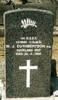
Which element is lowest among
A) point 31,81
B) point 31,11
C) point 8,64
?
point 31,81

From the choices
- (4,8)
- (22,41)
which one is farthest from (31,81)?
(4,8)

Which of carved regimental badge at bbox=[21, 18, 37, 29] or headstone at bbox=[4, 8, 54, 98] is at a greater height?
carved regimental badge at bbox=[21, 18, 37, 29]

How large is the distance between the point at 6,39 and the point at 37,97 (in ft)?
4.43

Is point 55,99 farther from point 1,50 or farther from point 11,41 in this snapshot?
point 1,50

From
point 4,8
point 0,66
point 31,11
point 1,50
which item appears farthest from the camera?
point 4,8

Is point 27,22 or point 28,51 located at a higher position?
point 27,22

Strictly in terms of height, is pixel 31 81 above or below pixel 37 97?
above

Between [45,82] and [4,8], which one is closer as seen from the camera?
[45,82]

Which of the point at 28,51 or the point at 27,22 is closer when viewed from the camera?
the point at 27,22

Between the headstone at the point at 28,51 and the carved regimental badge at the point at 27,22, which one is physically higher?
the carved regimental badge at the point at 27,22

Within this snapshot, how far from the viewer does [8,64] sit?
5129 mm

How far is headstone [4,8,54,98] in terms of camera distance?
4871 mm

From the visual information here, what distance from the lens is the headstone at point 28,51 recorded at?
487 centimetres

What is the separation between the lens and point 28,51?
16.6ft
